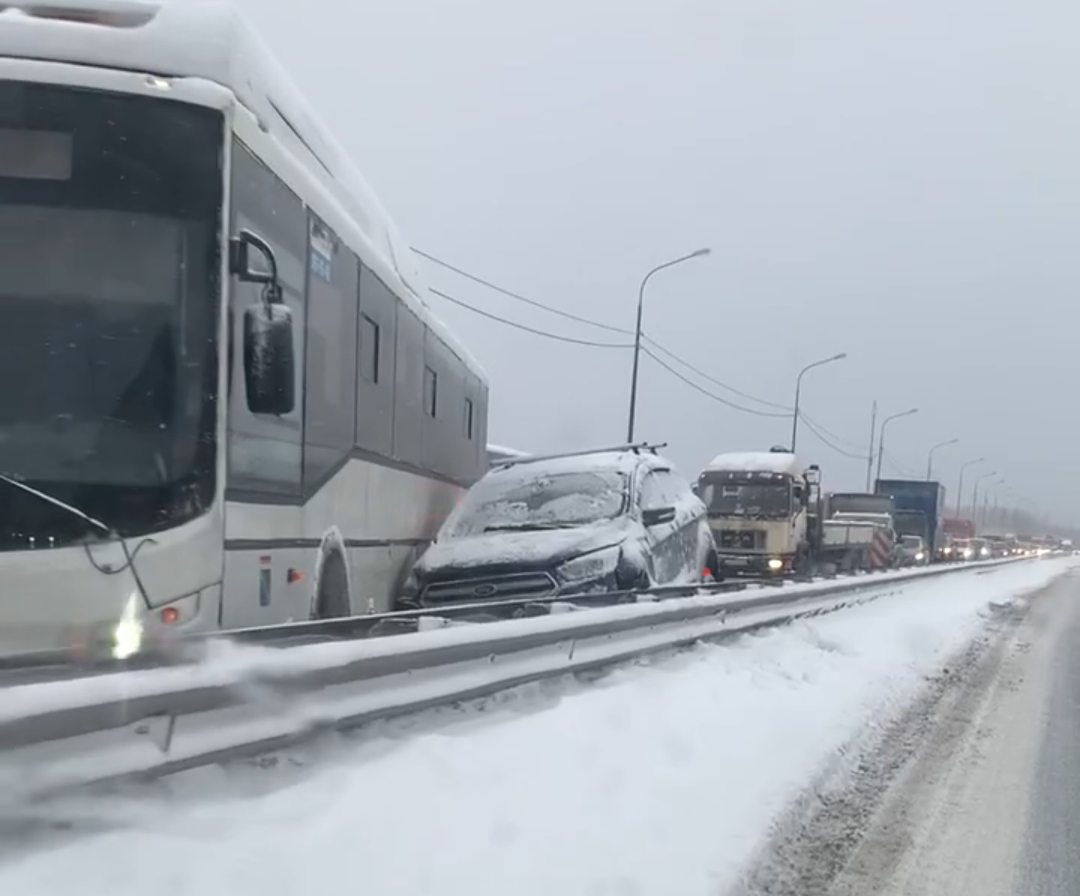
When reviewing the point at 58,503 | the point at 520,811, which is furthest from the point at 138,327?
the point at 520,811

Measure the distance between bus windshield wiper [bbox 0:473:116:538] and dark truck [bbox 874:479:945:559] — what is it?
174ft

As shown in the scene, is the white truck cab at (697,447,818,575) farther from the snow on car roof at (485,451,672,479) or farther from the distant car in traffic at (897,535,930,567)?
the distant car in traffic at (897,535,930,567)

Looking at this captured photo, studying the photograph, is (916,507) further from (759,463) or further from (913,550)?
(759,463)

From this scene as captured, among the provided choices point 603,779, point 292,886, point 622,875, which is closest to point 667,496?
point 603,779

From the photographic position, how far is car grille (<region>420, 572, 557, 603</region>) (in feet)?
35.9

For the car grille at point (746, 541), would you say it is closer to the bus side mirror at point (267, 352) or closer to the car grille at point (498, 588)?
the car grille at point (498, 588)

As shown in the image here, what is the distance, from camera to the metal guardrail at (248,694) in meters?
3.55

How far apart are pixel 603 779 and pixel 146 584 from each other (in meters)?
2.28

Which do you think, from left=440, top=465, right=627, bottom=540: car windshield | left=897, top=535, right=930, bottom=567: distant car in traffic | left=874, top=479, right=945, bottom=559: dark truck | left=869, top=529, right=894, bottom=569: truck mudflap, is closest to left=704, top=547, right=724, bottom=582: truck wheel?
left=440, top=465, right=627, bottom=540: car windshield

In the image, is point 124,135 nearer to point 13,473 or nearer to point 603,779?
point 13,473

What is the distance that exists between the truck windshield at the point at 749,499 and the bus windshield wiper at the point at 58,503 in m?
25.5

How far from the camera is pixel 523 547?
11297 millimetres

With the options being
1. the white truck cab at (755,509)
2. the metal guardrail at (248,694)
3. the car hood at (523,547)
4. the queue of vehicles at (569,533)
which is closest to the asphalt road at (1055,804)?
the metal guardrail at (248,694)

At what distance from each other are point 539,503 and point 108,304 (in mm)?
6972
